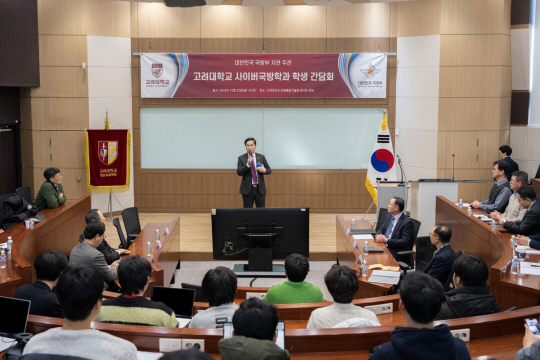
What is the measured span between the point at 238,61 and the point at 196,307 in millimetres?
6980

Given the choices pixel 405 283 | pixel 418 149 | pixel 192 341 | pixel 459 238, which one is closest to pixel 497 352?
pixel 405 283

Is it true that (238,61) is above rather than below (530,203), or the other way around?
above

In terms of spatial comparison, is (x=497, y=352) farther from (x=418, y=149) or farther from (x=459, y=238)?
(x=418, y=149)

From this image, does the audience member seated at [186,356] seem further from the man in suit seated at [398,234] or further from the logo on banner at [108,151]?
the logo on banner at [108,151]

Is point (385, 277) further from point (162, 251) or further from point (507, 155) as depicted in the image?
point (507, 155)

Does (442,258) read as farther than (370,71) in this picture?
No

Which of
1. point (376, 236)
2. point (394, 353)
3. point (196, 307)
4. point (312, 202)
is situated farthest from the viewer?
point (312, 202)

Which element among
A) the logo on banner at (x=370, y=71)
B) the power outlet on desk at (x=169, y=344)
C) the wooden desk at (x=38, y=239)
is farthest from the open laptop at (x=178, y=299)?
the logo on banner at (x=370, y=71)

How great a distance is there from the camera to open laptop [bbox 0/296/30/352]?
10.9 feet

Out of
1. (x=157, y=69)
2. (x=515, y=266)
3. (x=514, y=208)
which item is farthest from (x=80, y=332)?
(x=157, y=69)

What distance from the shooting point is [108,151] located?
10.0m

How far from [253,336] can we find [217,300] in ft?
3.05

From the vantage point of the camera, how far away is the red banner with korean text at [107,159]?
393 inches

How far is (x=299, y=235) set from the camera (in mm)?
6172
